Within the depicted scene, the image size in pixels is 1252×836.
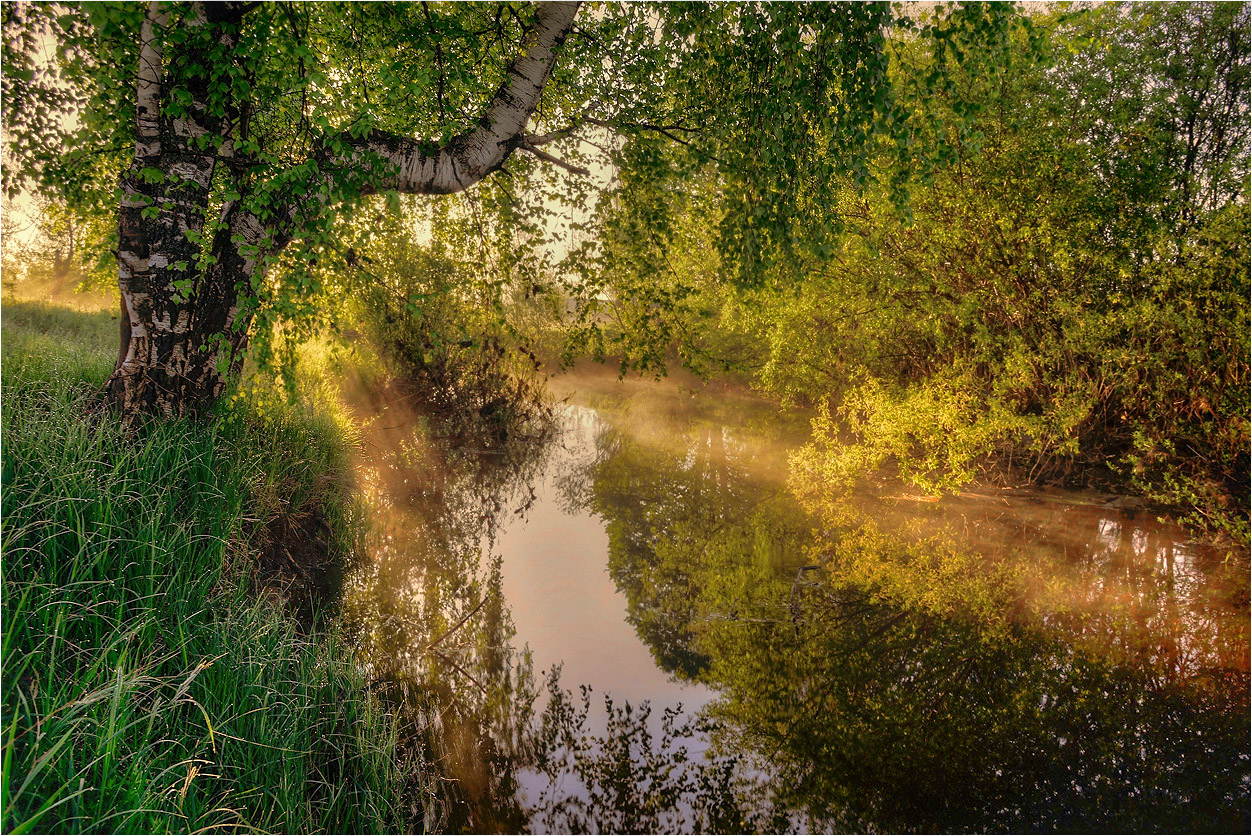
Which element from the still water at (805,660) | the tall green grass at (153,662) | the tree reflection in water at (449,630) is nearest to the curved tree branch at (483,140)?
the tall green grass at (153,662)

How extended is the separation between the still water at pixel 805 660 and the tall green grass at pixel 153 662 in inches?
28.5

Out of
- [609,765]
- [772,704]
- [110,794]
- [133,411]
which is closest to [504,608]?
[609,765]

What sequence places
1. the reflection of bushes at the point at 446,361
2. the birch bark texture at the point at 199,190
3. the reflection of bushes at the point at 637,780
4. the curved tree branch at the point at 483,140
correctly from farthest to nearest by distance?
the reflection of bushes at the point at 446,361 < the curved tree branch at the point at 483,140 < the birch bark texture at the point at 199,190 < the reflection of bushes at the point at 637,780

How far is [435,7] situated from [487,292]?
2922mm

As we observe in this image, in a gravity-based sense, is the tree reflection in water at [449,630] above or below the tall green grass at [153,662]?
below

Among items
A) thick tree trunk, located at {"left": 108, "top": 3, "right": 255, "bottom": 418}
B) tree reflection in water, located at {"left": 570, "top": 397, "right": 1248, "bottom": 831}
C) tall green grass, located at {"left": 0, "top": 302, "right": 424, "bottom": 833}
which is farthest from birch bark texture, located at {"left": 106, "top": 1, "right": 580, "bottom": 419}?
tree reflection in water, located at {"left": 570, "top": 397, "right": 1248, "bottom": 831}

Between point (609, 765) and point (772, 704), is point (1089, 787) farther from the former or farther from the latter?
point (609, 765)

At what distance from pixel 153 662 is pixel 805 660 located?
488 centimetres

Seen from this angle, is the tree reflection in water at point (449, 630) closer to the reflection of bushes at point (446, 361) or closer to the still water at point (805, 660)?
the still water at point (805, 660)

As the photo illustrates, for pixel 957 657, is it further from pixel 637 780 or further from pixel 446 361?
pixel 446 361

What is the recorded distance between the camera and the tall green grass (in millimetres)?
2148

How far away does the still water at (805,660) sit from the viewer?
3.84 metres

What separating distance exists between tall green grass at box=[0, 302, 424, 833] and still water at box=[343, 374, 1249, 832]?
0.72 meters

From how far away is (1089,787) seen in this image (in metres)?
4.00
